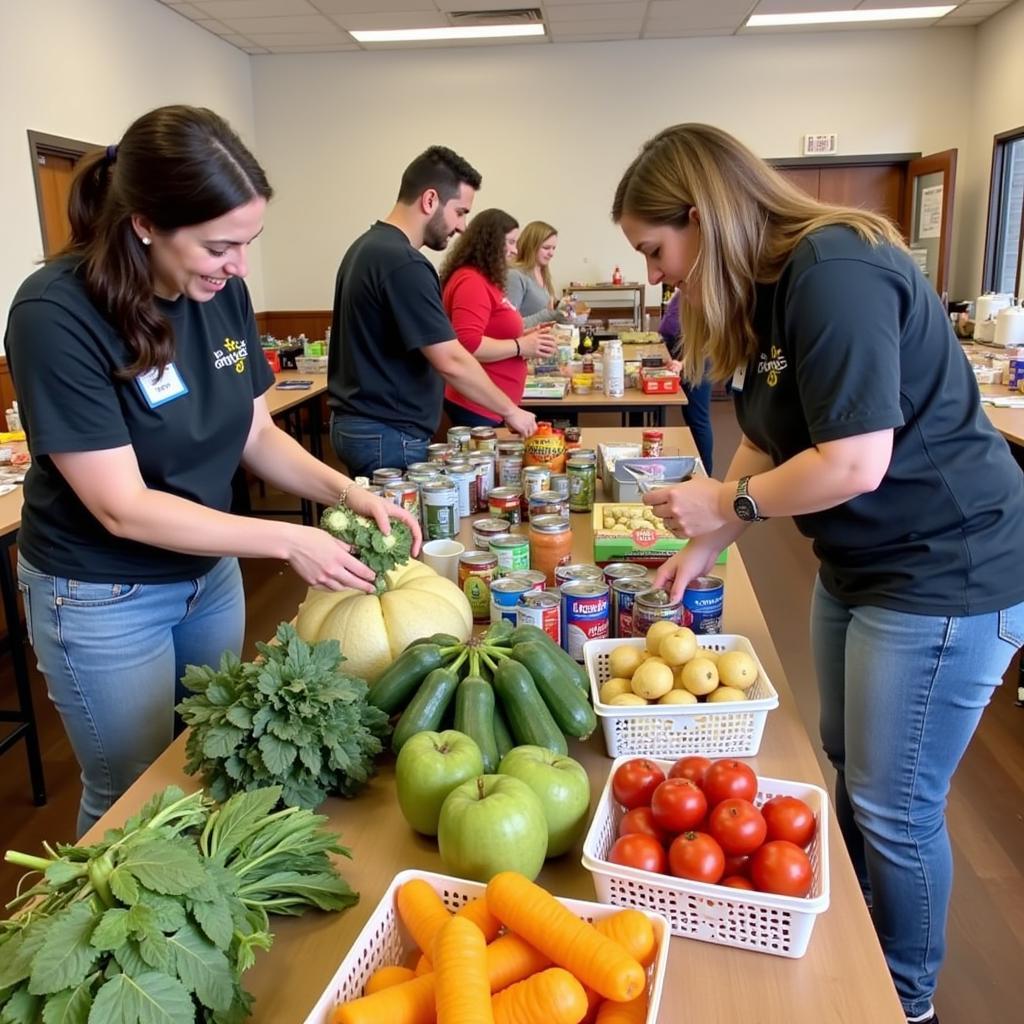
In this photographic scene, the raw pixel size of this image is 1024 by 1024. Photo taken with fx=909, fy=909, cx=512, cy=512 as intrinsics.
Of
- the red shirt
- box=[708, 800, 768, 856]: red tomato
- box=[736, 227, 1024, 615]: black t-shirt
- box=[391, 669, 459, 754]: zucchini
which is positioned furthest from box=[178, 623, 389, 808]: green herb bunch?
the red shirt

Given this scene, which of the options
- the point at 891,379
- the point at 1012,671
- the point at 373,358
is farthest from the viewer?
the point at 1012,671

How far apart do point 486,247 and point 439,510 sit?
7.05 feet

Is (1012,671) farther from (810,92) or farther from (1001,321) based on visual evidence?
(810,92)

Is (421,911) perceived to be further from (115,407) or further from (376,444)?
(376,444)

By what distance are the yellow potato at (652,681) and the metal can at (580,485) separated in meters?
1.12

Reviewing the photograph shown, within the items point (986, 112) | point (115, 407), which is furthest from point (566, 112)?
point (115, 407)

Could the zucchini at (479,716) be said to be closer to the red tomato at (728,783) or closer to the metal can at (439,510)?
the red tomato at (728,783)

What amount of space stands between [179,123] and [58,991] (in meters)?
1.13

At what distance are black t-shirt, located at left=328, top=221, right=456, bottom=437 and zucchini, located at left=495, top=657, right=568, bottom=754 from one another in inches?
65.2

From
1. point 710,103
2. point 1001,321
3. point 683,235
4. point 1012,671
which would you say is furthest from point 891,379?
point 710,103

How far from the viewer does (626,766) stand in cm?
110

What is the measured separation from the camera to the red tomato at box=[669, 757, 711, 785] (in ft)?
3.55

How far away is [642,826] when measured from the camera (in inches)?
40.2

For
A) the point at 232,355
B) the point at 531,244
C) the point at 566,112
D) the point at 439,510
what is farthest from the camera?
the point at 566,112
